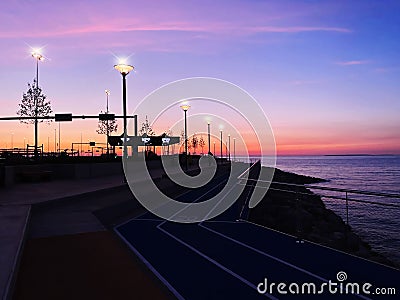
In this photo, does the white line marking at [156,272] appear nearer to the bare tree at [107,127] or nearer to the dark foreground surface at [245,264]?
the dark foreground surface at [245,264]

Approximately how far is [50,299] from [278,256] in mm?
4271

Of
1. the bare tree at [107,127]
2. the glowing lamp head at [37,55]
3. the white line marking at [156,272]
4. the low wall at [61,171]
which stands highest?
the glowing lamp head at [37,55]

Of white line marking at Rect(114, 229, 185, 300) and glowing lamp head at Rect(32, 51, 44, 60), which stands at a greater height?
glowing lamp head at Rect(32, 51, 44, 60)

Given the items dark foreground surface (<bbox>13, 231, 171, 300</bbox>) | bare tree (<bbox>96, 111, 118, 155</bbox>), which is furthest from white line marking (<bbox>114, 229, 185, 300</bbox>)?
bare tree (<bbox>96, 111, 118, 155</bbox>)

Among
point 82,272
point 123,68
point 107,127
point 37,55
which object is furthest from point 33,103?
point 82,272

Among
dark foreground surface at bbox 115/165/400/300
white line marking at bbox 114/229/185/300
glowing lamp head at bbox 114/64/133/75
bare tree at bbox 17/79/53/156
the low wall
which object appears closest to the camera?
white line marking at bbox 114/229/185/300

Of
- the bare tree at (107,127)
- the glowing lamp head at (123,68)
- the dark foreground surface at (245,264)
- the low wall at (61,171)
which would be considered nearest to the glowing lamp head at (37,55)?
the low wall at (61,171)

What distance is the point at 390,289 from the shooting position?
17.2 ft

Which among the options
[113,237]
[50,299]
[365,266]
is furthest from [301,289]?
[113,237]

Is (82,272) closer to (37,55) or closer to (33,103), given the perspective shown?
(37,55)

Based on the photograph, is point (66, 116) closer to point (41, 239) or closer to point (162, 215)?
point (162, 215)

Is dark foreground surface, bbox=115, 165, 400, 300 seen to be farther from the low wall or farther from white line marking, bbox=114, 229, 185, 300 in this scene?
the low wall

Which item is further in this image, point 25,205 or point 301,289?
point 25,205

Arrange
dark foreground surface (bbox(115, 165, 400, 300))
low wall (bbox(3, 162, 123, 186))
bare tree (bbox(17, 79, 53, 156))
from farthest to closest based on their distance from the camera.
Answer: bare tree (bbox(17, 79, 53, 156)) < low wall (bbox(3, 162, 123, 186)) < dark foreground surface (bbox(115, 165, 400, 300))
